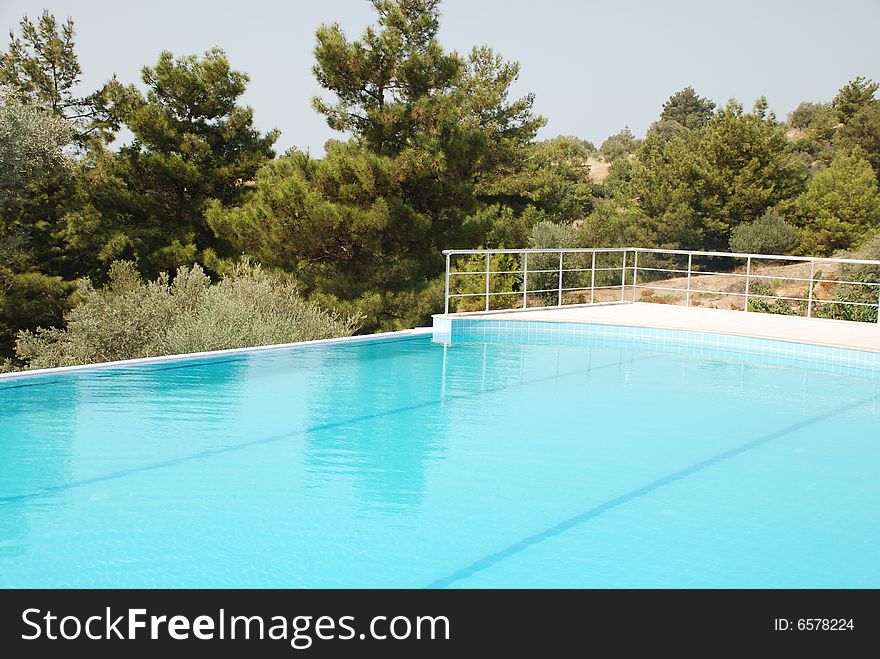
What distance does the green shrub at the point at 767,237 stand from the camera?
72.5 ft

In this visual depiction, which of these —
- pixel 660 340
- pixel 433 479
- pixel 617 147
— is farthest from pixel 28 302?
pixel 617 147

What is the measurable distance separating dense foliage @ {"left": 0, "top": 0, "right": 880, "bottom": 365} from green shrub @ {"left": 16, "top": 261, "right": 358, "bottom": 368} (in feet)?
0.37

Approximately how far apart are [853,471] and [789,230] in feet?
62.4

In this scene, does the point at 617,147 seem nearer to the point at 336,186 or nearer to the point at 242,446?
the point at 336,186

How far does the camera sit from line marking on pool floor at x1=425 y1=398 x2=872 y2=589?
11.0ft

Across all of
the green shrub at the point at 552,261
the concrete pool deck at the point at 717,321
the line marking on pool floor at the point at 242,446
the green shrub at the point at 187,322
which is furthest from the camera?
the green shrub at the point at 552,261

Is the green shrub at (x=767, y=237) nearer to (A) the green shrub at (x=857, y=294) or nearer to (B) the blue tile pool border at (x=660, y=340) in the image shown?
(A) the green shrub at (x=857, y=294)

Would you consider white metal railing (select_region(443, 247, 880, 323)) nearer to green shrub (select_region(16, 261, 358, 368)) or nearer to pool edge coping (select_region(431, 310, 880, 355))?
pool edge coping (select_region(431, 310, 880, 355))

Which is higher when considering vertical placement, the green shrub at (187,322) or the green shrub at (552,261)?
the green shrub at (552,261)

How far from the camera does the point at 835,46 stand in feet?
92.4

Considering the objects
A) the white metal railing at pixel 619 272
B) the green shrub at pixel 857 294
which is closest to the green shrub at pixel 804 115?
the white metal railing at pixel 619 272

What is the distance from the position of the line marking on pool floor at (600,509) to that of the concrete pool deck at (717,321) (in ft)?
9.19

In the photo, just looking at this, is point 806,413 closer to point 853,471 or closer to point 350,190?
point 853,471

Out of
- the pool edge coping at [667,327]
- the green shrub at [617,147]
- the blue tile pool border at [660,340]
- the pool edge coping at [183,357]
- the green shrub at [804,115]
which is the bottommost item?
the pool edge coping at [183,357]
